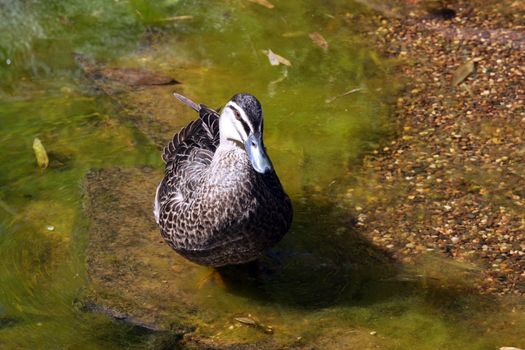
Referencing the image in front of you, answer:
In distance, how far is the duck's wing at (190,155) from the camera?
5.71 metres

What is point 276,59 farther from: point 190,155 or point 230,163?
point 230,163

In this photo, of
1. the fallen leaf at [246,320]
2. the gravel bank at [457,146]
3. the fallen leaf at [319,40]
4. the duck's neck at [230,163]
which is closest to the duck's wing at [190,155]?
the duck's neck at [230,163]

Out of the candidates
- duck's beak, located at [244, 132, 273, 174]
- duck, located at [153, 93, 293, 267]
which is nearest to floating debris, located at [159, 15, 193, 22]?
duck, located at [153, 93, 293, 267]

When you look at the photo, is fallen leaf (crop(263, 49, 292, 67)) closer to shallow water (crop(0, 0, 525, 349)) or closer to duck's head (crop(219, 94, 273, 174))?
shallow water (crop(0, 0, 525, 349))

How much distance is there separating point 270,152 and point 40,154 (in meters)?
1.59

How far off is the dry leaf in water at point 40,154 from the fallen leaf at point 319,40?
8.29 feet

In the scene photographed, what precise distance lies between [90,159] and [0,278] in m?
1.34

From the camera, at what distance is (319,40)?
818 centimetres

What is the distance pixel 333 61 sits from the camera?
7.93 m

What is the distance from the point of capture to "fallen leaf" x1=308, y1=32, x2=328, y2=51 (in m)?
8.11

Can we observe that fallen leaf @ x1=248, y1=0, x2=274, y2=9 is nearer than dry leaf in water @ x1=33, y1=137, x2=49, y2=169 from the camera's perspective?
No

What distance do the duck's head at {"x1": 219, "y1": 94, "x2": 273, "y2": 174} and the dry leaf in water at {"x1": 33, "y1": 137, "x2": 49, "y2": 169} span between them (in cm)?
194

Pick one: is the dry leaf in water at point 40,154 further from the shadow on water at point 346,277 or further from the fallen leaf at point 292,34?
the fallen leaf at point 292,34

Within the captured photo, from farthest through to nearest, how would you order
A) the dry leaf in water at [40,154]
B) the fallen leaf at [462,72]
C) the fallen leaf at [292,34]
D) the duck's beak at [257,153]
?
1. the fallen leaf at [292,34]
2. the fallen leaf at [462,72]
3. the dry leaf in water at [40,154]
4. the duck's beak at [257,153]
